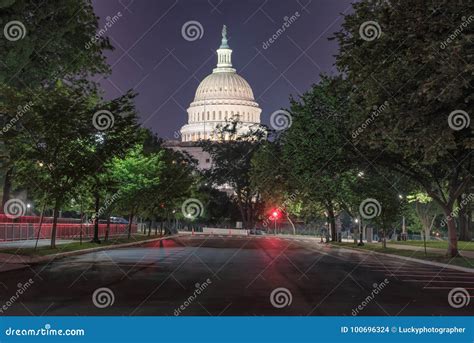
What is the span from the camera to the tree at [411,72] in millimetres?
20609

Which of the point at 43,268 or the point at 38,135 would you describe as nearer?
the point at 43,268

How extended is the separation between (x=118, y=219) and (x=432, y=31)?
97.9 meters

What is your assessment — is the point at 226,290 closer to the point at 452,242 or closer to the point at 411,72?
the point at 411,72

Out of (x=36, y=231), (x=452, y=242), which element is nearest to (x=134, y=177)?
(x=36, y=231)

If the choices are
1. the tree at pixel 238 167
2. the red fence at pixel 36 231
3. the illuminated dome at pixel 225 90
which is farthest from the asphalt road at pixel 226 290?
the illuminated dome at pixel 225 90

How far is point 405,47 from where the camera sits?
927 inches

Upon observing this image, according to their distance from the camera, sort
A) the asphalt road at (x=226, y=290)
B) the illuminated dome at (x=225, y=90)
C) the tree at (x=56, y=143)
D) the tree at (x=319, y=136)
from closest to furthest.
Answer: the asphalt road at (x=226, y=290), the tree at (x=56, y=143), the tree at (x=319, y=136), the illuminated dome at (x=225, y=90)

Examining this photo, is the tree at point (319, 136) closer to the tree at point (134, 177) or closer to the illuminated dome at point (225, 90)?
the tree at point (134, 177)

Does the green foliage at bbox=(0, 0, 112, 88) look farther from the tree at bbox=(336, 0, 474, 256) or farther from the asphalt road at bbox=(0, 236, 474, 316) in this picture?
the tree at bbox=(336, 0, 474, 256)

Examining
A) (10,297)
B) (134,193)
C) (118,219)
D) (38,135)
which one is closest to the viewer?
(10,297)

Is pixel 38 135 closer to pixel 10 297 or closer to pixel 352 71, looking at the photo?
pixel 352 71

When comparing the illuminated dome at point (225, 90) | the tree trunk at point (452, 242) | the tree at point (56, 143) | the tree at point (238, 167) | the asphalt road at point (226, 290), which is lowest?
the asphalt road at point (226, 290)

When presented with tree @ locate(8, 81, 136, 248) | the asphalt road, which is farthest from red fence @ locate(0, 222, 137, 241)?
the asphalt road

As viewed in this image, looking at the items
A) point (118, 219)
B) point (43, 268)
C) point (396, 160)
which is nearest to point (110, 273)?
point (43, 268)
